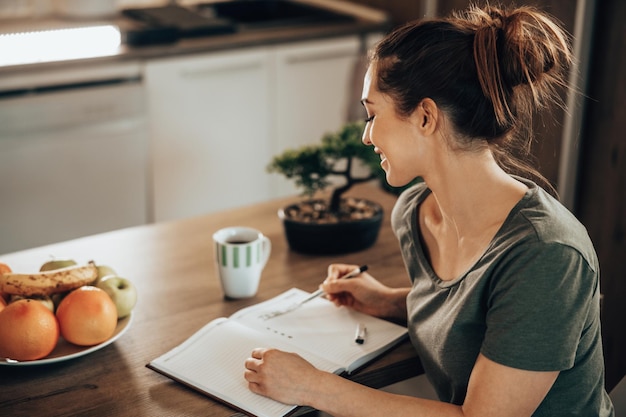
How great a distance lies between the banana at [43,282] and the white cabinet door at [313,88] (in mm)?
2193

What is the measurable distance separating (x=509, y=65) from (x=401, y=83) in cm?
17

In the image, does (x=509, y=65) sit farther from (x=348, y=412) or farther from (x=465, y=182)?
(x=348, y=412)

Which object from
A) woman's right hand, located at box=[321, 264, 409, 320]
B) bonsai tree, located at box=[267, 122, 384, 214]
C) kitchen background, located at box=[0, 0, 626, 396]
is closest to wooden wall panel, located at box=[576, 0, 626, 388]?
kitchen background, located at box=[0, 0, 626, 396]

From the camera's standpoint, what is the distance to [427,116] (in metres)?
1.32

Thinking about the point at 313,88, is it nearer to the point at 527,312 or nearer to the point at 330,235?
the point at 330,235

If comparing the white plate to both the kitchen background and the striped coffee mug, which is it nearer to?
the striped coffee mug

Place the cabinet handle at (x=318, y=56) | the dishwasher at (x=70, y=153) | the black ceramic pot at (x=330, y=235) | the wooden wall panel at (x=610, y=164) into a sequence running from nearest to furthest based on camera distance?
the black ceramic pot at (x=330, y=235) → the wooden wall panel at (x=610, y=164) → the dishwasher at (x=70, y=153) → the cabinet handle at (x=318, y=56)

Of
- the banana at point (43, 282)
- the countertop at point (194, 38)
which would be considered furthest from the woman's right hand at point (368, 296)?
the countertop at point (194, 38)

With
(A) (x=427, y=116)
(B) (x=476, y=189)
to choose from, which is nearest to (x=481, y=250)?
(B) (x=476, y=189)

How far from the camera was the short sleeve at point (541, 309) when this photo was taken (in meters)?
1.19

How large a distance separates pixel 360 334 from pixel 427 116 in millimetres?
391

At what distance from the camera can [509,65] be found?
1300mm

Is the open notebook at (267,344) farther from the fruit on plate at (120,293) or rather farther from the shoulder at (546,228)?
the shoulder at (546,228)

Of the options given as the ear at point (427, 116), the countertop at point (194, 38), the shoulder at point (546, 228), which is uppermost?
the ear at point (427, 116)
